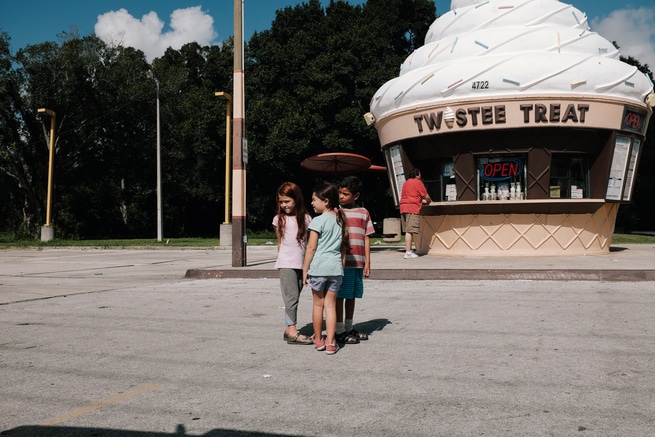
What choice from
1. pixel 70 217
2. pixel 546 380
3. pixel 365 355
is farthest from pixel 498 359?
pixel 70 217

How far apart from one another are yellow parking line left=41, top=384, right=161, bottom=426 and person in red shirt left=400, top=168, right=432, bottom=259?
32.5 ft

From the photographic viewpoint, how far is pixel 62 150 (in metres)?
37.8

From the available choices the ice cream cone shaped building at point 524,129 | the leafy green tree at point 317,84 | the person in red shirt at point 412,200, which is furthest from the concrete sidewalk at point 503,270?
the leafy green tree at point 317,84

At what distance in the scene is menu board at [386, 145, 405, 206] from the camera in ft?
48.6

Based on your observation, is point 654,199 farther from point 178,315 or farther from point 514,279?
point 178,315

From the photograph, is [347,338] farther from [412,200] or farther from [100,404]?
[412,200]

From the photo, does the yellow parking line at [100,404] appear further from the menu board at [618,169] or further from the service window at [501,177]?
the menu board at [618,169]

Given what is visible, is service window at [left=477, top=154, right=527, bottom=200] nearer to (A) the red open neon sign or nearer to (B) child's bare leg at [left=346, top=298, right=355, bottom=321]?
(A) the red open neon sign

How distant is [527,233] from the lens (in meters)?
13.5

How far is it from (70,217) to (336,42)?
2169cm

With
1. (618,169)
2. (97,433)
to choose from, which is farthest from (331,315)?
(618,169)

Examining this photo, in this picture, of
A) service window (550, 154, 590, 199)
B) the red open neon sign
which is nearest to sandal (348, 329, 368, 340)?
the red open neon sign

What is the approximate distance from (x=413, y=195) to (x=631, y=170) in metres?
5.03

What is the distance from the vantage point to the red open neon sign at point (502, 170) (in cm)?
1365
